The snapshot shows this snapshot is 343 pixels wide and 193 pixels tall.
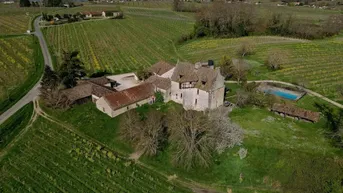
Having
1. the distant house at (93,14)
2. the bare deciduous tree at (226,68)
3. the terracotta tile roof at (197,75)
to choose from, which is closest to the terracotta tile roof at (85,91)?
the terracotta tile roof at (197,75)

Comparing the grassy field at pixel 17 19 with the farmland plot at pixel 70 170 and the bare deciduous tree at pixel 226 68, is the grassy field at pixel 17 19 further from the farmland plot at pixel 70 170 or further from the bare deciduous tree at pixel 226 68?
the bare deciduous tree at pixel 226 68

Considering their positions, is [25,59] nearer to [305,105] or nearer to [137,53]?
[137,53]

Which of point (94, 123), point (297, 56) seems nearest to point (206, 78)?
point (94, 123)

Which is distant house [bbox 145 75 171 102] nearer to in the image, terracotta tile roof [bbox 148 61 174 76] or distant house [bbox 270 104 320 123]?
terracotta tile roof [bbox 148 61 174 76]

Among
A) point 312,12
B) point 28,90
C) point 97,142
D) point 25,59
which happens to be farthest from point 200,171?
point 312,12

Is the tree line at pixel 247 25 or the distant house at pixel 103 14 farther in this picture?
the distant house at pixel 103 14

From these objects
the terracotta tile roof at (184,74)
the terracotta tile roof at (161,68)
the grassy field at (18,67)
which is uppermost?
the terracotta tile roof at (184,74)
